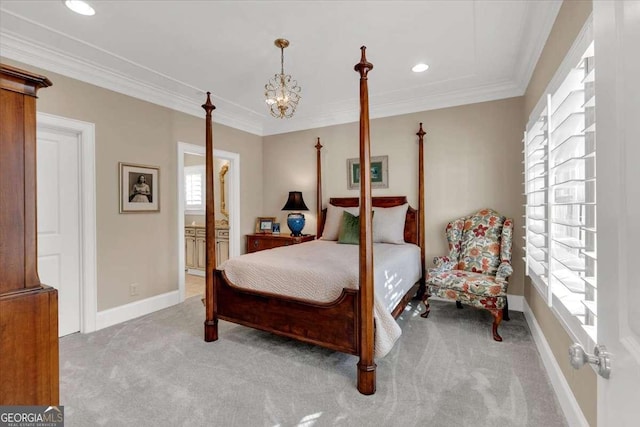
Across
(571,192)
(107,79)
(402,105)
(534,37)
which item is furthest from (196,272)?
(534,37)

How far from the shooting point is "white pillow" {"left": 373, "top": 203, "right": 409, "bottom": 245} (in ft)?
12.2

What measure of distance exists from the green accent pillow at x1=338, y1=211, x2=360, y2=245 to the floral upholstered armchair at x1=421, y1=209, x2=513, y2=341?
94 cm

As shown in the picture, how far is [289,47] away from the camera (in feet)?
8.79

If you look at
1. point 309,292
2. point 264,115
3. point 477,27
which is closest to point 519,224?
point 477,27

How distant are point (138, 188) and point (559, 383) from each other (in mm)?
3944

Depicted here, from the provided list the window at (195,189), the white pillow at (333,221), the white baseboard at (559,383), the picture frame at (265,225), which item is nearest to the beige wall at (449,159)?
the white pillow at (333,221)

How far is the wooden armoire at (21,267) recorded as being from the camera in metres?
0.65

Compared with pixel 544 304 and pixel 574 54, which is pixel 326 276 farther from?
pixel 574 54

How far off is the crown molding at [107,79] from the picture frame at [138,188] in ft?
2.55

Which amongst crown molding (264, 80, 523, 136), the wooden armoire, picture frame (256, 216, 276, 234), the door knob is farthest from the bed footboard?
crown molding (264, 80, 523, 136)

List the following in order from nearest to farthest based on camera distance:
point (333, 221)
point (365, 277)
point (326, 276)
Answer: point (365, 277) → point (326, 276) → point (333, 221)

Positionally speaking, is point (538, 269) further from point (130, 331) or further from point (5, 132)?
point (130, 331)

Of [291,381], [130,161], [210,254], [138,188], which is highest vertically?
[130,161]

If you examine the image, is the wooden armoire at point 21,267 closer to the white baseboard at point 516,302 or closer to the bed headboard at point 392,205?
the white baseboard at point 516,302
